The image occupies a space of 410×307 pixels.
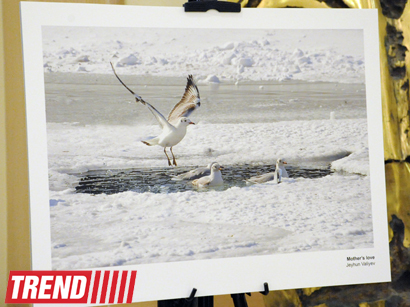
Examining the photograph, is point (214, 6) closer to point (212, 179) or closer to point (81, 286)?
point (212, 179)

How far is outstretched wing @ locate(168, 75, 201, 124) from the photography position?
3.67 ft

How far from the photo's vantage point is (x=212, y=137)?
1.15 meters

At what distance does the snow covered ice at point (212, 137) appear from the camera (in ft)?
3.49

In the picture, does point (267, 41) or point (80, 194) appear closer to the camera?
point (80, 194)

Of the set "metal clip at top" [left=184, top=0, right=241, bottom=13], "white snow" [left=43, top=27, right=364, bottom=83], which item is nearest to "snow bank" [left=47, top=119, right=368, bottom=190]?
"white snow" [left=43, top=27, right=364, bottom=83]

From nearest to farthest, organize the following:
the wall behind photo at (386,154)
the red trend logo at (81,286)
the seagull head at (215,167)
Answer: the red trend logo at (81,286), the seagull head at (215,167), the wall behind photo at (386,154)

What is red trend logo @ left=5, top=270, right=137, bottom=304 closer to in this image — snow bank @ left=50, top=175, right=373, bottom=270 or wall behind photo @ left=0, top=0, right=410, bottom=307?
snow bank @ left=50, top=175, right=373, bottom=270

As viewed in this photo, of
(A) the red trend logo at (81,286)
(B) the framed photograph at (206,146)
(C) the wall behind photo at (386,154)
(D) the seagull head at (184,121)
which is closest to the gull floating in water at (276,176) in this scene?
(B) the framed photograph at (206,146)

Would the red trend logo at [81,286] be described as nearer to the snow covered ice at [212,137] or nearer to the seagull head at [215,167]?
the snow covered ice at [212,137]

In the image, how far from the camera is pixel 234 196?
1.14m

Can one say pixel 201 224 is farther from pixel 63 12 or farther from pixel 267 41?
pixel 63 12

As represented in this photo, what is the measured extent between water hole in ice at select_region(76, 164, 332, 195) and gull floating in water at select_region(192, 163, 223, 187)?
12 mm

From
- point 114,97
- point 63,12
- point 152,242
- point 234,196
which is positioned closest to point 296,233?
point 234,196

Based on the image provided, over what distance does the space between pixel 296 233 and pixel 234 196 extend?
0.20m
